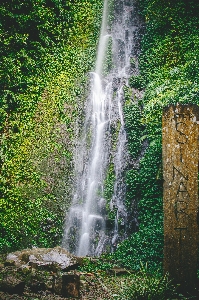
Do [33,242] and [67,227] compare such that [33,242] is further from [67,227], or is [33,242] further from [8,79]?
[8,79]

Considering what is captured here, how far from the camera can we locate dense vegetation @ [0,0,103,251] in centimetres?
699

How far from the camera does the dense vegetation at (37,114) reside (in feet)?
22.9

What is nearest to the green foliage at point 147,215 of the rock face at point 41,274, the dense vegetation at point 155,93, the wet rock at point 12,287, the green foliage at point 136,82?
the dense vegetation at point 155,93

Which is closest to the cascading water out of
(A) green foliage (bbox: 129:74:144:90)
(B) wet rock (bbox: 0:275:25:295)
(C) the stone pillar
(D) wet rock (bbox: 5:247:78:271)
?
(A) green foliage (bbox: 129:74:144:90)

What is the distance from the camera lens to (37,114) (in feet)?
25.4

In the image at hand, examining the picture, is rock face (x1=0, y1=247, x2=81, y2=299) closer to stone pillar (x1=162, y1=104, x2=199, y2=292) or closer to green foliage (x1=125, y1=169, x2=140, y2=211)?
stone pillar (x1=162, y1=104, x2=199, y2=292)

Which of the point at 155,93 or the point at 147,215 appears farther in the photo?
the point at 155,93

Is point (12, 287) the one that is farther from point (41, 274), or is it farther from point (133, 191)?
point (133, 191)

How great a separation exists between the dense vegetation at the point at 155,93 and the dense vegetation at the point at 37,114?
1.64 m

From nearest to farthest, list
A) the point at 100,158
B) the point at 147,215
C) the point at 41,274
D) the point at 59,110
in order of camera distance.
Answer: the point at 41,274 → the point at 147,215 → the point at 59,110 → the point at 100,158

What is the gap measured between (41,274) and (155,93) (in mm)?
5348

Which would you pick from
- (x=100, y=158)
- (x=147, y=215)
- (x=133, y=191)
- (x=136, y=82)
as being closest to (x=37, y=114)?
(x=100, y=158)

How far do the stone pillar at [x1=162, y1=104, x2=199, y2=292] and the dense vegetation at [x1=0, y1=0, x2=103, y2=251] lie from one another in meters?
3.45

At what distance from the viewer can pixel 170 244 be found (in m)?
4.49
